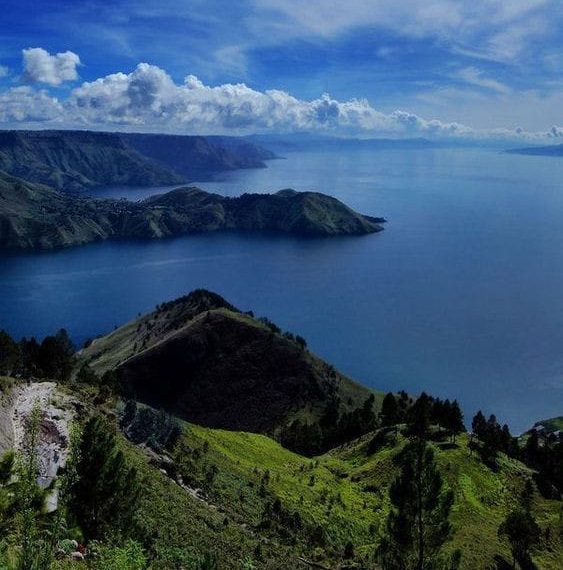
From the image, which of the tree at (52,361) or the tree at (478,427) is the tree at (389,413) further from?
the tree at (52,361)

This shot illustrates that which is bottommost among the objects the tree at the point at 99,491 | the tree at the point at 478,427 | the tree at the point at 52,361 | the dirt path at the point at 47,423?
the tree at the point at 478,427

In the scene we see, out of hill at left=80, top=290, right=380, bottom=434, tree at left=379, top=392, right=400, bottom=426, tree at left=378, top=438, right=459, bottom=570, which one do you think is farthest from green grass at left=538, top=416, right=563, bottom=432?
tree at left=378, top=438, right=459, bottom=570

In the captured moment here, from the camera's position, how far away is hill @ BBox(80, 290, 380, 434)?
16125 centimetres

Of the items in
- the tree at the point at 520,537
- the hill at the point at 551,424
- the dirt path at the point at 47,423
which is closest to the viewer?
the dirt path at the point at 47,423

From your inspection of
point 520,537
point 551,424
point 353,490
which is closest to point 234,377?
point 551,424

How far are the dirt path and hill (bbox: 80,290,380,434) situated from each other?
359 feet

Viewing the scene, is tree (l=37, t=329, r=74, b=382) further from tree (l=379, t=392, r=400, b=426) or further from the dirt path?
tree (l=379, t=392, r=400, b=426)

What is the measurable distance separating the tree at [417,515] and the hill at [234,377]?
116855 mm

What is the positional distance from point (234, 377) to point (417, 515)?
141 m

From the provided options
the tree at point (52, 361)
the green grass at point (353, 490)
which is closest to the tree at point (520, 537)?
the green grass at point (353, 490)

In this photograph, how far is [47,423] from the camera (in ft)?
126

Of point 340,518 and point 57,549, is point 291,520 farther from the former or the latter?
point 57,549

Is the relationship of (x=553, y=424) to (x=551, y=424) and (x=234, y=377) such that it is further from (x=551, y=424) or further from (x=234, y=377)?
(x=234, y=377)

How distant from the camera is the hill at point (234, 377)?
529 feet
